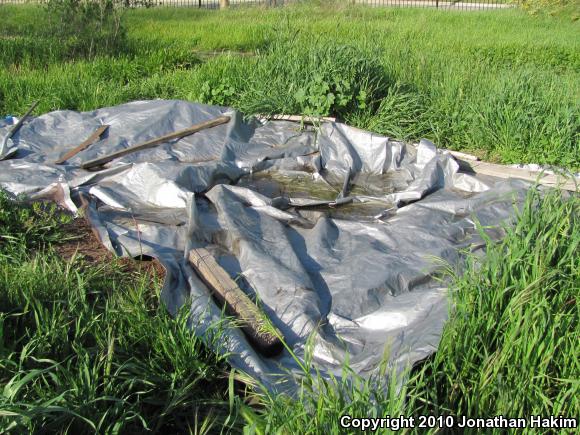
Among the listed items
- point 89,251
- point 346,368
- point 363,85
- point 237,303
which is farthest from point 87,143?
point 346,368

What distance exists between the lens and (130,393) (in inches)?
110

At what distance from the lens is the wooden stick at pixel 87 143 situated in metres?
5.61

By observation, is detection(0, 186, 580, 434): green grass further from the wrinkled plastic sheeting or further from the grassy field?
the wrinkled plastic sheeting

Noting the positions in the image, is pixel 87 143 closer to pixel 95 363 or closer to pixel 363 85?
pixel 363 85

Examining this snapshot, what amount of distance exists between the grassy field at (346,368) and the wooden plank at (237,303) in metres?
0.28

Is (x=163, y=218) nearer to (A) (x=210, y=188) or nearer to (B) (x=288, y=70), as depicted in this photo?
(A) (x=210, y=188)

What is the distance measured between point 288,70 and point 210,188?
91.3 inches

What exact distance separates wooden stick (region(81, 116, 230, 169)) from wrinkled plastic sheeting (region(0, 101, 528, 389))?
0.06 m

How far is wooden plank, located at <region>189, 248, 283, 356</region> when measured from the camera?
3.26 meters

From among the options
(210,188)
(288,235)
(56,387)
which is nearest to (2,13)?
(210,188)

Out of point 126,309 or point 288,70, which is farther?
point 288,70

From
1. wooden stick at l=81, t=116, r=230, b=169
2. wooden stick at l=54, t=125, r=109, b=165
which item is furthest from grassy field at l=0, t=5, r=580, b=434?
wooden stick at l=54, t=125, r=109, b=165

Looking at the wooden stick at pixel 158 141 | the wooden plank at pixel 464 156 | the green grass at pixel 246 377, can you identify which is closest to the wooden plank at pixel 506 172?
the wooden plank at pixel 464 156

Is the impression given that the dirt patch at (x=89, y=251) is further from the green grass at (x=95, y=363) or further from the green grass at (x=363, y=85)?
the green grass at (x=363, y=85)
